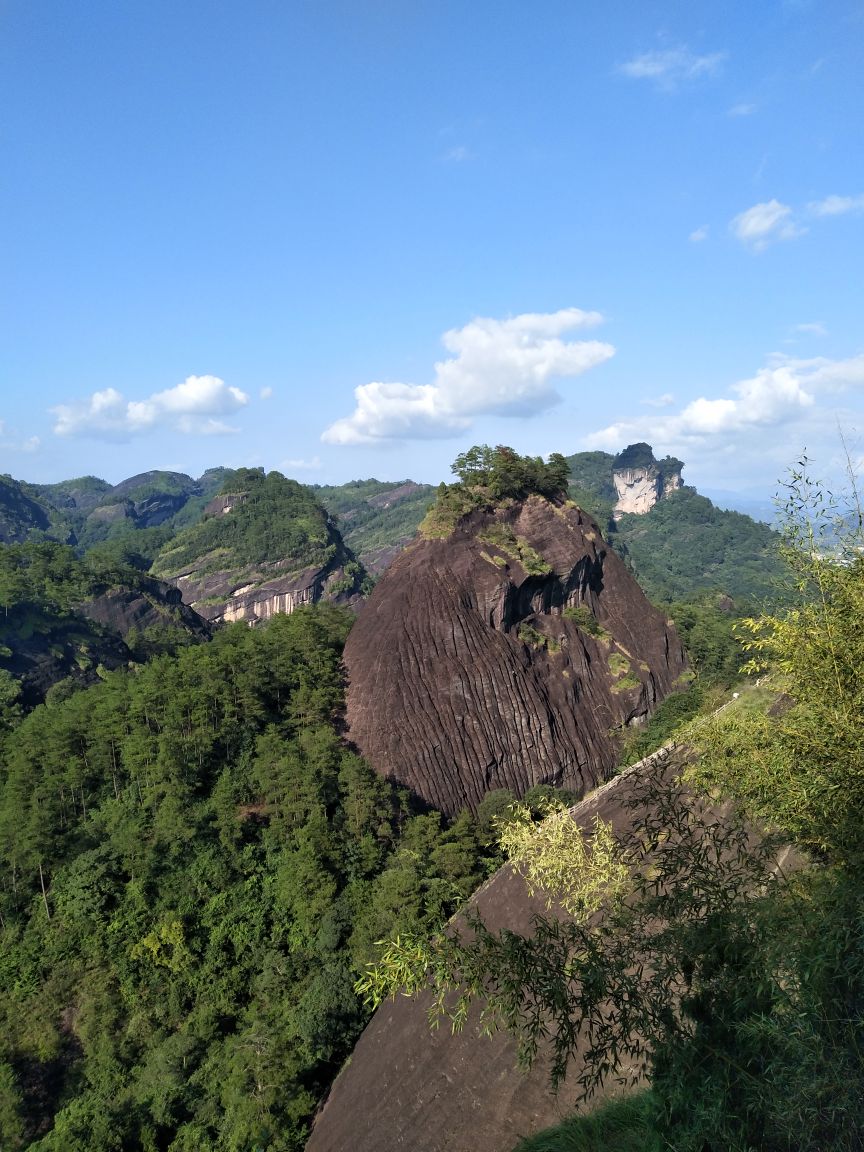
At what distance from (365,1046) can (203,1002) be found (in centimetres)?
673

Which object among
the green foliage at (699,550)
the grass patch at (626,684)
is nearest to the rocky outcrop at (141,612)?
the grass patch at (626,684)

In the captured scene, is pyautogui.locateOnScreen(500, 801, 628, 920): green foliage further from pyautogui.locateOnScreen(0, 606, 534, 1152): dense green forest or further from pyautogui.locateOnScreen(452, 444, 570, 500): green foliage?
pyautogui.locateOnScreen(452, 444, 570, 500): green foliage

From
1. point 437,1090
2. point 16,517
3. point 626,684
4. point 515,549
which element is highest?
point 16,517

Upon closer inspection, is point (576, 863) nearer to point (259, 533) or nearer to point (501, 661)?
point (501, 661)

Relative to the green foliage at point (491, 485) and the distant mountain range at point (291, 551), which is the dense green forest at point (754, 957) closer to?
the green foliage at point (491, 485)

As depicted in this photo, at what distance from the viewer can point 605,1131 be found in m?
10.8

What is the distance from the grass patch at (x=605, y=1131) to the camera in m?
9.34

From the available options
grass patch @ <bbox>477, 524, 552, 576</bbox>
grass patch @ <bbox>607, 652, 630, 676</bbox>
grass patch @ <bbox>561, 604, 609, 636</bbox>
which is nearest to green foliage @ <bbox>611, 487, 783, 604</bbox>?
grass patch @ <bbox>561, 604, 609, 636</bbox>

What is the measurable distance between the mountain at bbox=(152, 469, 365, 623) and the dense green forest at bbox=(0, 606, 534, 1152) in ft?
243

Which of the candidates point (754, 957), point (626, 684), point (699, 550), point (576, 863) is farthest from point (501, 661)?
point (699, 550)

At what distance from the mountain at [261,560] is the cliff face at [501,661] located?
67641 mm

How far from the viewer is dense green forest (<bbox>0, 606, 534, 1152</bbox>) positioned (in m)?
21.6

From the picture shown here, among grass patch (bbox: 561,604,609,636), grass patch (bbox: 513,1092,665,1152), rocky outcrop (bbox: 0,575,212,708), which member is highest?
rocky outcrop (bbox: 0,575,212,708)

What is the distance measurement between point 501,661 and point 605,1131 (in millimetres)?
28946
